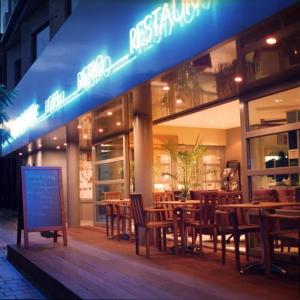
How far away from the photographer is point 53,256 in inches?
248

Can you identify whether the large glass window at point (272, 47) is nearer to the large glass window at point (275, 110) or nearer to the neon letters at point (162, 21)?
the large glass window at point (275, 110)

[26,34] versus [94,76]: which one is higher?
[26,34]

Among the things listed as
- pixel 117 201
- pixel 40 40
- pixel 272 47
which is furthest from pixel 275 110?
pixel 40 40

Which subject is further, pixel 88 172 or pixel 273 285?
pixel 88 172

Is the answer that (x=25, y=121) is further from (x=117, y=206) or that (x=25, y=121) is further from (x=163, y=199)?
(x=163, y=199)

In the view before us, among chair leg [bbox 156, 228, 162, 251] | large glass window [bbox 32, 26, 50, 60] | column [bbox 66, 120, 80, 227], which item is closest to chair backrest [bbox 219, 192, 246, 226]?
chair leg [bbox 156, 228, 162, 251]

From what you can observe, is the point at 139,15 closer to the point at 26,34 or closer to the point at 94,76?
the point at 94,76

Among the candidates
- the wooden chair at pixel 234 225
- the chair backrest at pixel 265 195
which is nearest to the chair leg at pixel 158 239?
the wooden chair at pixel 234 225

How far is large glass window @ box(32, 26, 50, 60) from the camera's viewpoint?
15.7 meters

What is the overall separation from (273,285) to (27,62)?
14854mm

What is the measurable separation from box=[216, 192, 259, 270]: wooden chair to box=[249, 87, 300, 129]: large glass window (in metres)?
1.12

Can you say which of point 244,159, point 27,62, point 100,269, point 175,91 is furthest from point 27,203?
point 27,62

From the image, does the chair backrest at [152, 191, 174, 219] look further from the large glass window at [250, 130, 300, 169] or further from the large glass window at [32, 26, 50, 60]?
the large glass window at [32, 26, 50, 60]

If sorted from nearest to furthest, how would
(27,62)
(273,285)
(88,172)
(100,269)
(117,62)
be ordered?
(273,285), (100,269), (117,62), (88,172), (27,62)
